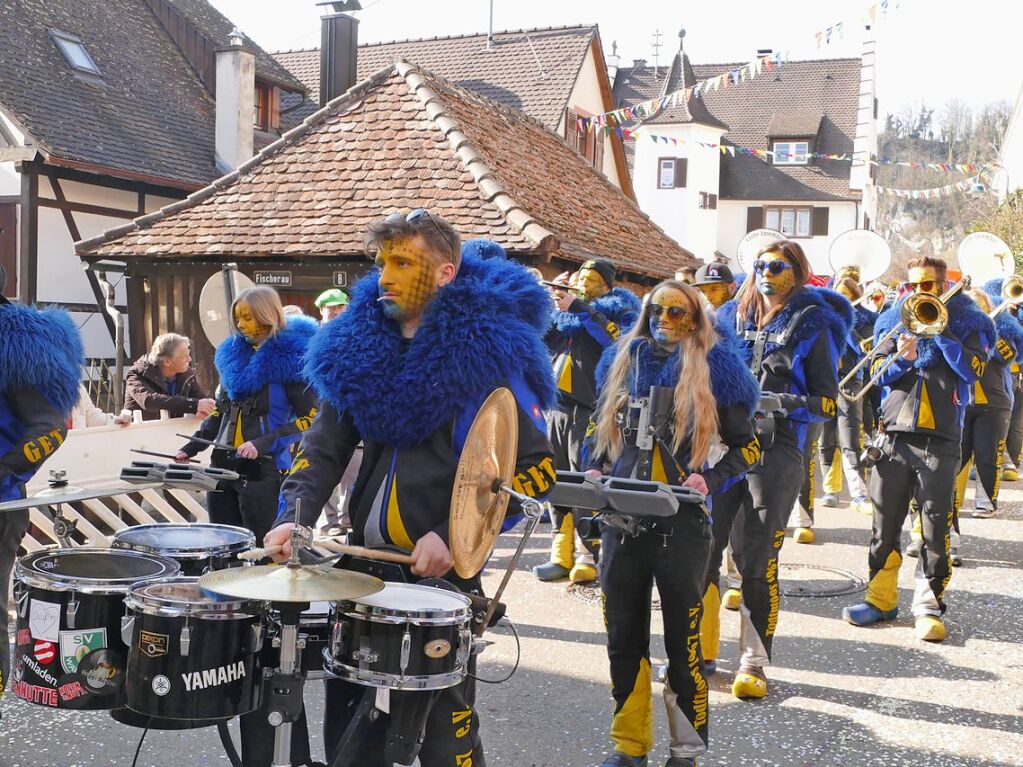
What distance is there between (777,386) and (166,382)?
17.8 feet

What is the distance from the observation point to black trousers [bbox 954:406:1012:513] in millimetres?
9242

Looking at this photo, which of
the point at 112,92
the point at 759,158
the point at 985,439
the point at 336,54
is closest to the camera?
the point at 985,439

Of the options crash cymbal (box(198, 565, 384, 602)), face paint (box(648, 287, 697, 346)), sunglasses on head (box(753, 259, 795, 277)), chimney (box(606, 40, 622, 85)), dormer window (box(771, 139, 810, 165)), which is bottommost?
crash cymbal (box(198, 565, 384, 602))

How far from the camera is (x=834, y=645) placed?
6031 millimetres

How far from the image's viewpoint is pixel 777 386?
5.36 meters

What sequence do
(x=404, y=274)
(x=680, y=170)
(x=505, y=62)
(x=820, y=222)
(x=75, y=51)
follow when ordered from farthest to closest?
(x=820, y=222)
(x=680, y=170)
(x=505, y=62)
(x=75, y=51)
(x=404, y=274)

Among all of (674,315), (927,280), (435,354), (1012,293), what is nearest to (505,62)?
(1012,293)

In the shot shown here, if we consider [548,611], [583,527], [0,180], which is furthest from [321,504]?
[0,180]

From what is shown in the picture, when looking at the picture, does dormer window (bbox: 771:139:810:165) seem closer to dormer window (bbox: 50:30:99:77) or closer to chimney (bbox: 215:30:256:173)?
chimney (bbox: 215:30:256:173)

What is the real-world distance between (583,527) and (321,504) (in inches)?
44.8

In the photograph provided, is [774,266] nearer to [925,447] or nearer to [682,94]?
[925,447]

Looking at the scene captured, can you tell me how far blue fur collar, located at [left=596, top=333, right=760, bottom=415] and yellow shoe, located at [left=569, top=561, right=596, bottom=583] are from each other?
10.4 feet

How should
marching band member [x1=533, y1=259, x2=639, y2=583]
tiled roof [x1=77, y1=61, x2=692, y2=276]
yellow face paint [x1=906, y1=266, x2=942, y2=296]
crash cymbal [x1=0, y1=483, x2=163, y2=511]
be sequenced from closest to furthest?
crash cymbal [x1=0, y1=483, x2=163, y2=511]
yellow face paint [x1=906, y1=266, x2=942, y2=296]
marching band member [x1=533, y1=259, x2=639, y2=583]
tiled roof [x1=77, y1=61, x2=692, y2=276]

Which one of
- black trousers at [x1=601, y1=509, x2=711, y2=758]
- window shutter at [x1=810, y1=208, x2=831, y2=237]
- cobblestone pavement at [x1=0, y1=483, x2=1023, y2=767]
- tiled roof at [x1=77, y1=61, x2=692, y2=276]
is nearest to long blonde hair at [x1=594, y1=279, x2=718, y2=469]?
black trousers at [x1=601, y1=509, x2=711, y2=758]
